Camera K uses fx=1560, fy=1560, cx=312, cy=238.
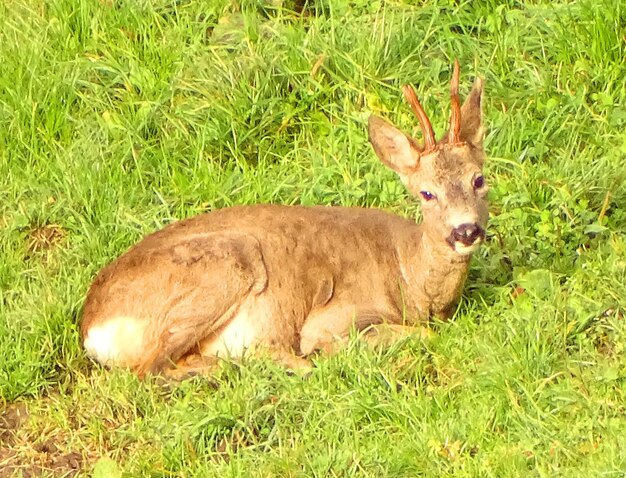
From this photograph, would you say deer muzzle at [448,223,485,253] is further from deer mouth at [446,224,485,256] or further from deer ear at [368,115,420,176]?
deer ear at [368,115,420,176]

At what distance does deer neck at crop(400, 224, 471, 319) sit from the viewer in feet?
21.3

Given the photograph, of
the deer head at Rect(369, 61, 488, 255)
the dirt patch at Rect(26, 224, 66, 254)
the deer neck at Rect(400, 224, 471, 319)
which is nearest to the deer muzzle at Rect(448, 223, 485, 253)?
the deer head at Rect(369, 61, 488, 255)

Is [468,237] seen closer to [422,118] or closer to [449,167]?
[449,167]

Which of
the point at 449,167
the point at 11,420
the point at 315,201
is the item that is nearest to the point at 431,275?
the point at 449,167

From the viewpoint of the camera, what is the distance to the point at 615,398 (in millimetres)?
5523

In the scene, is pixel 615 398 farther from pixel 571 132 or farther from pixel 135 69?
pixel 135 69

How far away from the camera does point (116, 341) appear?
6.29m

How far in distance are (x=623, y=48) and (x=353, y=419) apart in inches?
112

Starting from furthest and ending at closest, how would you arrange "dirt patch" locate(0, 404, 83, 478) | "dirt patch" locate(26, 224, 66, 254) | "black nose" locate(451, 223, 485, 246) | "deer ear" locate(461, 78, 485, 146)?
"dirt patch" locate(26, 224, 66, 254) < "deer ear" locate(461, 78, 485, 146) < "black nose" locate(451, 223, 485, 246) < "dirt patch" locate(0, 404, 83, 478)

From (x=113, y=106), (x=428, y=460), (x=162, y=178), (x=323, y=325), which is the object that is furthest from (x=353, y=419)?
(x=113, y=106)

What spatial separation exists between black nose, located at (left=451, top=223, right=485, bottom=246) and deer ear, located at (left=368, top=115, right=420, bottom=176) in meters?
0.49

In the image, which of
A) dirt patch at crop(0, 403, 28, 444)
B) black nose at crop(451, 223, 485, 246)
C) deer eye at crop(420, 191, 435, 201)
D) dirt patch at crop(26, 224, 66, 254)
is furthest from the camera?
dirt patch at crop(26, 224, 66, 254)

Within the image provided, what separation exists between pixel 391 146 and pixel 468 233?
68 centimetres

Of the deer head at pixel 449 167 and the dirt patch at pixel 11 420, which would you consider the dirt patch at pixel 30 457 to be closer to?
the dirt patch at pixel 11 420
